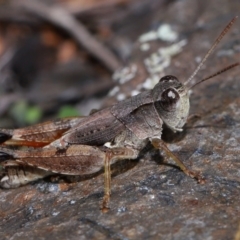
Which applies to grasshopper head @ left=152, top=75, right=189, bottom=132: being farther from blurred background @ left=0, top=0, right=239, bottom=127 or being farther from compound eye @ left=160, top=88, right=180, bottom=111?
blurred background @ left=0, top=0, right=239, bottom=127

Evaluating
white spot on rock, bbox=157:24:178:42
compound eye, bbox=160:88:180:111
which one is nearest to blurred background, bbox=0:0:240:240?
white spot on rock, bbox=157:24:178:42

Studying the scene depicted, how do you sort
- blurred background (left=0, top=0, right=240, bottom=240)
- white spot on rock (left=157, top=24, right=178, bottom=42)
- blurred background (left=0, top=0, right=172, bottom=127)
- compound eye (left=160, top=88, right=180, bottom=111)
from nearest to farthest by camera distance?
blurred background (left=0, top=0, right=240, bottom=240) < compound eye (left=160, top=88, right=180, bottom=111) < white spot on rock (left=157, top=24, right=178, bottom=42) < blurred background (left=0, top=0, right=172, bottom=127)

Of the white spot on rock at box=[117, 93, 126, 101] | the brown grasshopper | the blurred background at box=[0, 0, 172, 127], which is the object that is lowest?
the brown grasshopper

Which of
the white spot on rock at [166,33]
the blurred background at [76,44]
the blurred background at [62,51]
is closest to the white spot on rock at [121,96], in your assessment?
the blurred background at [76,44]

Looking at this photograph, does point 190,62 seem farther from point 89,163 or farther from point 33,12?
point 33,12

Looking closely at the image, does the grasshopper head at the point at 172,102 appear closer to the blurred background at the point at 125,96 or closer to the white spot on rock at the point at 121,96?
the blurred background at the point at 125,96

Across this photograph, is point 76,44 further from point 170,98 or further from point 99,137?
point 170,98

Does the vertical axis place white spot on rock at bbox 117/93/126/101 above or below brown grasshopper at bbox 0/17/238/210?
above

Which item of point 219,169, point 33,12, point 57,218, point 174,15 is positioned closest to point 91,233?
point 57,218
